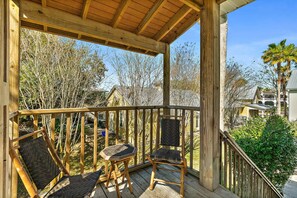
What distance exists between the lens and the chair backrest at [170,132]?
2637mm

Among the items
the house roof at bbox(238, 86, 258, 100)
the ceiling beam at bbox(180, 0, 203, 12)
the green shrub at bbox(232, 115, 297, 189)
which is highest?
the ceiling beam at bbox(180, 0, 203, 12)

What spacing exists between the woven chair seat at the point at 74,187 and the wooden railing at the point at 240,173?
1.86 meters

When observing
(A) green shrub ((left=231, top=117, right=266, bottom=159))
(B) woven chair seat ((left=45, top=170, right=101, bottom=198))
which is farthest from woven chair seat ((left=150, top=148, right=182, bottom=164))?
(A) green shrub ((left=231, top=117, right=266, bottom=159))

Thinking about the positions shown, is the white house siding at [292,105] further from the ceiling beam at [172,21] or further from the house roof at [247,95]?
the ceiling beam at [172,21]

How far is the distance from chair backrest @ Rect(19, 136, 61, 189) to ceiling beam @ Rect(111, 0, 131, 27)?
2.00 metres

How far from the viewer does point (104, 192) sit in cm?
217

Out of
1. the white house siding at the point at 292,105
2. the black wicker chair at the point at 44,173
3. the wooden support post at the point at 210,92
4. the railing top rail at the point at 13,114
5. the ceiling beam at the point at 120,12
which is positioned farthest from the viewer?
the white house siding at the point at 292,105

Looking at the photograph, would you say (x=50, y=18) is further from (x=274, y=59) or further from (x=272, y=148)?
(x=274, y=59)

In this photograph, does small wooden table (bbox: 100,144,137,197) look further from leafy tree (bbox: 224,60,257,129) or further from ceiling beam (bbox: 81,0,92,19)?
leafy tree (bbox: 224,60,257,129)

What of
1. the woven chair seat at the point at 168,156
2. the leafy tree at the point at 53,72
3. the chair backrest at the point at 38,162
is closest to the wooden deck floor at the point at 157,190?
the woven chair seat at the point at 168,156

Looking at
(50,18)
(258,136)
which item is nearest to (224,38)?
(258,136)

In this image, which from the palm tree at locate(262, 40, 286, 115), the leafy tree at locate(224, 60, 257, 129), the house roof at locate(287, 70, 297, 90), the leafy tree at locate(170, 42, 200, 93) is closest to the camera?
the leafy tree at locate(170, 42, 200, 93)

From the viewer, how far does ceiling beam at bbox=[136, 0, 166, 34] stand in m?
2.42

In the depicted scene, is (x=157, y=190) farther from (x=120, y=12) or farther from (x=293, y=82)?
(x=293, y=82)
